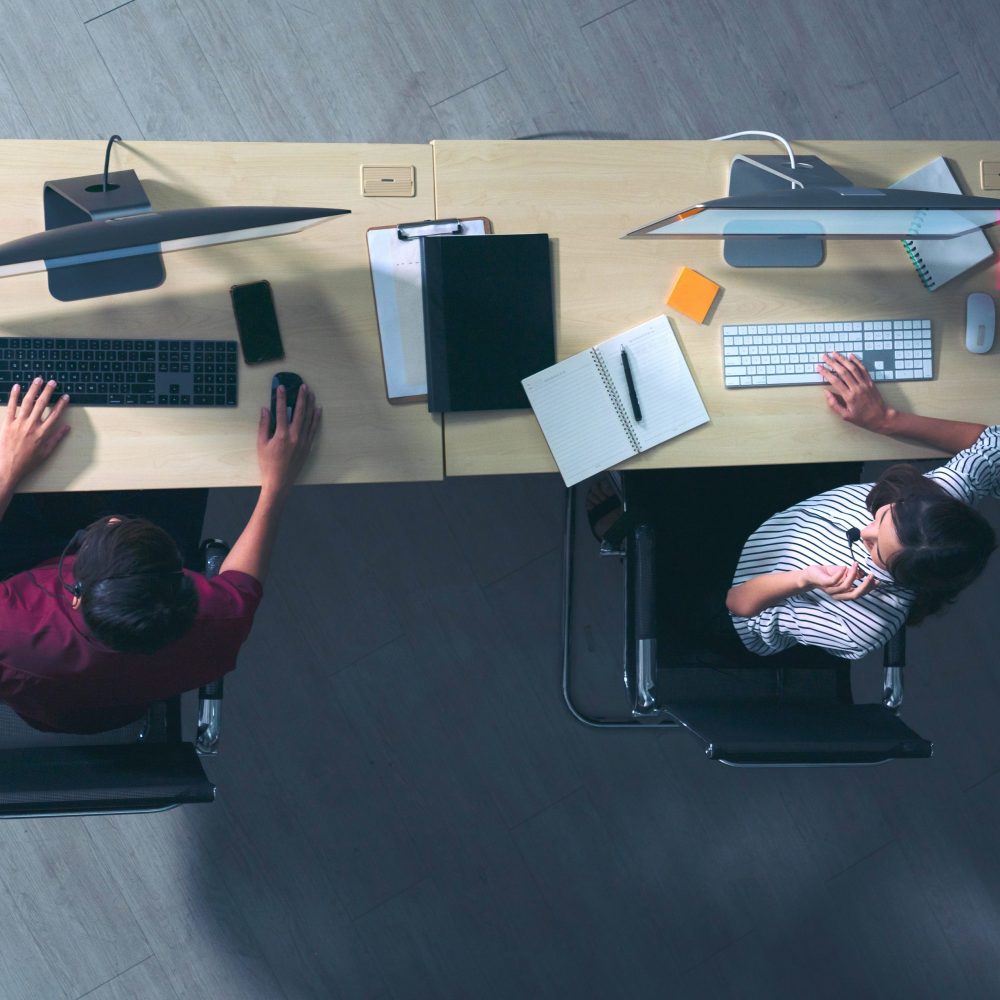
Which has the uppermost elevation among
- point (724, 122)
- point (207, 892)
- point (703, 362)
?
point (724, 122)

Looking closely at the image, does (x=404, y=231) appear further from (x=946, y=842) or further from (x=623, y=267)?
(x=946, y=842)

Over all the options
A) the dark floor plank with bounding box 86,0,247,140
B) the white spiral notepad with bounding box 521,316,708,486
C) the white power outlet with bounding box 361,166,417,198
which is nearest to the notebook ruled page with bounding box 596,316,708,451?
the white spiral notepad with bounding box 521,316,708,486

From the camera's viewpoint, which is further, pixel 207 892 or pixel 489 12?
pixel 489 12

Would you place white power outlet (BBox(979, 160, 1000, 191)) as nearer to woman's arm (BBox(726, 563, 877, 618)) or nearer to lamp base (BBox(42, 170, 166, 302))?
woman's arm (BBox(726, 563, 877, 618))

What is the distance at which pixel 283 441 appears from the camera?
1.58 metres

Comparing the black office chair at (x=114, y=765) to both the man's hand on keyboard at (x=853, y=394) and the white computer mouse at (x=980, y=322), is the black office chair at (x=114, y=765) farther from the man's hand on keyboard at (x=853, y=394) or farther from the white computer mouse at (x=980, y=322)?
the white computer mouse at (x=980, y=322)

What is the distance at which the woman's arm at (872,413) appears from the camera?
1.67 meters

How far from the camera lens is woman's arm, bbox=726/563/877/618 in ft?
4.75

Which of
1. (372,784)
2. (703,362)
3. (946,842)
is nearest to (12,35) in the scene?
(703,362)

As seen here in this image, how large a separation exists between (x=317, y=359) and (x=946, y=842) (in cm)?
201

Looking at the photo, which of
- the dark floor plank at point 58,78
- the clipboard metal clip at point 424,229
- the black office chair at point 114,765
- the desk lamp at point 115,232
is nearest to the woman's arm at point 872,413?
the clipboard metal clip at point 424,229

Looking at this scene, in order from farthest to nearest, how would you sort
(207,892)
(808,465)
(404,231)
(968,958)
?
(968,958) < (207,892) < (808,465) < (404,231)

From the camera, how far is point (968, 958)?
2.30m

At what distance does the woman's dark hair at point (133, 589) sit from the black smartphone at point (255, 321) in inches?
15.4
